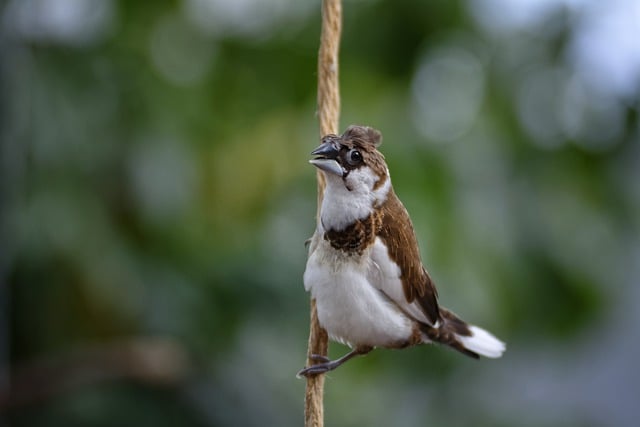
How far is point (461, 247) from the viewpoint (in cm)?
184

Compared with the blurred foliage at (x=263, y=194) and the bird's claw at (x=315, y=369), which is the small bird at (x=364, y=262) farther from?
the blurred foliage at (x=263, y=194)

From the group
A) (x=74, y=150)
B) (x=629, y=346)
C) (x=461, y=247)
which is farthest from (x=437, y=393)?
(x=74, y=150)

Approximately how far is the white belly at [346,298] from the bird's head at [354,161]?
0.06m

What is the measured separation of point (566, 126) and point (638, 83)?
0.20 metres

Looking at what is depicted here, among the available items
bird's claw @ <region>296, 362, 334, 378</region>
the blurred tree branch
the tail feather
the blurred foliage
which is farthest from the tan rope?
the blurred tree branch

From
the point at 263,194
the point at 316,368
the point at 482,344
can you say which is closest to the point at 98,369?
the point at 263,194

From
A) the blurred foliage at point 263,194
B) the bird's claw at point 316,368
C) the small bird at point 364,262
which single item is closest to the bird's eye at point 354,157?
the small bird at point 364,262

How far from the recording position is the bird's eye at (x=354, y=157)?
58cm

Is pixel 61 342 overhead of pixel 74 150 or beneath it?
beneath

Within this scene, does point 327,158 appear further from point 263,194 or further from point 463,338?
point 263,194

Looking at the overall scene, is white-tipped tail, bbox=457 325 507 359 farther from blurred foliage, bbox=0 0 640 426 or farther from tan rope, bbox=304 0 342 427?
blurred foliage, bbox=0 0 640 426

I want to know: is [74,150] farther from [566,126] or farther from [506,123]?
[566,126]

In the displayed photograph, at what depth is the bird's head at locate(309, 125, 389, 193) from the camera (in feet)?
1.83

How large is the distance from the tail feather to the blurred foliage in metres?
0.86
